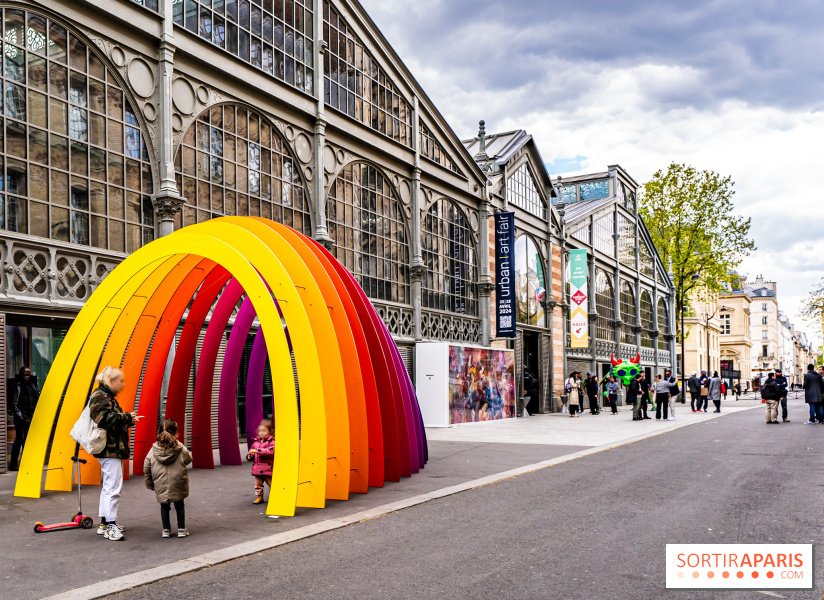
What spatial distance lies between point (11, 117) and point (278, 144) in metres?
7.15

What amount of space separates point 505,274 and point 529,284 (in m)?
3.59

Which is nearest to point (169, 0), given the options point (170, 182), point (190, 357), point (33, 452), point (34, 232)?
point (170, 182)

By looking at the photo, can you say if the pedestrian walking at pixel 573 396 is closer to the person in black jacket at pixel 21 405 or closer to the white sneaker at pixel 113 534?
the person in black jacket at pixel 21 405

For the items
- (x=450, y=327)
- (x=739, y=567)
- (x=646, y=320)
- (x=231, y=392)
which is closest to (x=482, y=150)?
(x=450, y=327)

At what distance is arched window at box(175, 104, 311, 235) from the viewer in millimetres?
16297

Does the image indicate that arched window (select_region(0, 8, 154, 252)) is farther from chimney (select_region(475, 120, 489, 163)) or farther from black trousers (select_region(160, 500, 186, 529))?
chimney (select_region(475, 120, 489, 163))

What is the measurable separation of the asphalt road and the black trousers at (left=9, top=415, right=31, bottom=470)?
23.8ft

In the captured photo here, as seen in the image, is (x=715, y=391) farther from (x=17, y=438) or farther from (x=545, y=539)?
(x=17, y=438)

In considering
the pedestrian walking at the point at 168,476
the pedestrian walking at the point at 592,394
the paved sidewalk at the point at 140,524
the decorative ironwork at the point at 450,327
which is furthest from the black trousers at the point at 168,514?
the pedestrian walking at the point at 592,394

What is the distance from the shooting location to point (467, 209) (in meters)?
27.8

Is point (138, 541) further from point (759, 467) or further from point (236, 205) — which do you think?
point (236, 205)

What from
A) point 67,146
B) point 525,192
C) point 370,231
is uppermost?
point 525,192

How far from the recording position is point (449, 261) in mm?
26531

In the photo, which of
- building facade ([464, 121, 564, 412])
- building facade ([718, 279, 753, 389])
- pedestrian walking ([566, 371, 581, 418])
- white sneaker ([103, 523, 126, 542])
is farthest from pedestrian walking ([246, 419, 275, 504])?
building facade ([718, 279, 753, 389])
